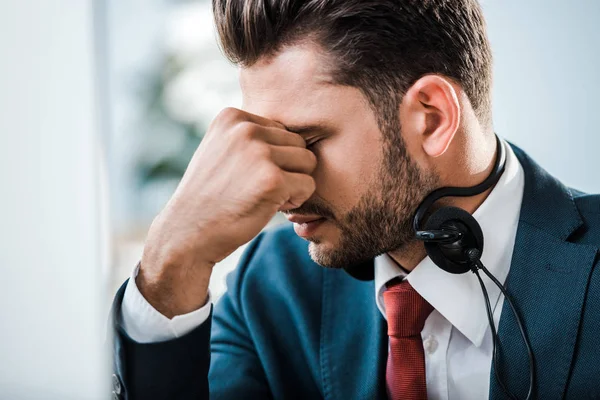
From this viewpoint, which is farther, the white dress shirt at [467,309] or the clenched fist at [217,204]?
the white dress shirt at [467,309]

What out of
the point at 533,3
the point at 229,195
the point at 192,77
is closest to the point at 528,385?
the point at 229,195

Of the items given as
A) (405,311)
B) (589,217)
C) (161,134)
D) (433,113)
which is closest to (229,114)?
(433,113)

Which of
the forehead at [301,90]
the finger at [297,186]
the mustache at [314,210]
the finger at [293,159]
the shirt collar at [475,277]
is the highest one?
Result: the forehead at [301,90]

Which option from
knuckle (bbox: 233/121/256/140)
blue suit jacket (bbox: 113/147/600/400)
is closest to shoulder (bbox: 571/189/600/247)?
blue suit jacket (bbox: 113/147/600/400)

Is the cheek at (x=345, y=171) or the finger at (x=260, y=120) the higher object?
the finger at (x=260, y=120)

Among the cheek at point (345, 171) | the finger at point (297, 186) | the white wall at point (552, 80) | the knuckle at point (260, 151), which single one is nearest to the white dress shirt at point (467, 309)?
the cheek at point (345, 171)

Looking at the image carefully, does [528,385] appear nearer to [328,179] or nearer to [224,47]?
[328,179]

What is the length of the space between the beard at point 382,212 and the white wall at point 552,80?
2.95 feet

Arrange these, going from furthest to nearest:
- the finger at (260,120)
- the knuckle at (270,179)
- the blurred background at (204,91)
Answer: the blurred background at (204,91) → the finger at (260,120) → the knuckle at (270,179)

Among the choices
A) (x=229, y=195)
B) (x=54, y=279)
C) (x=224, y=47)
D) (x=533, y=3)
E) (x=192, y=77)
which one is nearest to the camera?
(x=54, y=279)

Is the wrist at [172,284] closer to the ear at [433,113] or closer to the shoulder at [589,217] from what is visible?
the ear at [433,113]

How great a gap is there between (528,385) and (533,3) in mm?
1323

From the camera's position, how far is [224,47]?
129 cm

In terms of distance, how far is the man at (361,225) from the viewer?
3.56 feet
